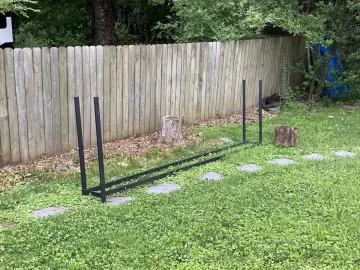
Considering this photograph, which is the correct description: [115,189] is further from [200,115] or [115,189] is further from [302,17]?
[302,17]

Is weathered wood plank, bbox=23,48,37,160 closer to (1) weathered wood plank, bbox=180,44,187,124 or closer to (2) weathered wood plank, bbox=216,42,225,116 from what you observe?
(1) weathered wood plank, bbox=180,44,187,124

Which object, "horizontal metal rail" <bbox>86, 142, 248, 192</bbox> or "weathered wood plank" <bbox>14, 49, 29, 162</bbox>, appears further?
"weathered wood plank" <bbox>14, 49, 29, 162</bbox>

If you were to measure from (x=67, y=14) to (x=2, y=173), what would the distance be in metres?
8.73

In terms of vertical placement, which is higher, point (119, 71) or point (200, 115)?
point (119, 71)

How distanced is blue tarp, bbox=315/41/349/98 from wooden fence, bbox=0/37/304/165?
1497mm

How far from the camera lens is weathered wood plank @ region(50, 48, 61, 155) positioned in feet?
18.1

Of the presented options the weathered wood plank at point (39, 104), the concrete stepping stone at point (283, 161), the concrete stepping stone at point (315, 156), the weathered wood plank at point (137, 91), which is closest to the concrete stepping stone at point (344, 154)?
the concrete stepping stone at point (315, 156)

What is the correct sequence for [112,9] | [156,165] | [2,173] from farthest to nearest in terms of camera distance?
1. [112,9]
2. [156,165]
3. [2,173]

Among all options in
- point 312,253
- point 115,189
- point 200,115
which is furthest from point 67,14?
point 312,253

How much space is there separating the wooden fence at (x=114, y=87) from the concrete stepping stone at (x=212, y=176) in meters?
1.96

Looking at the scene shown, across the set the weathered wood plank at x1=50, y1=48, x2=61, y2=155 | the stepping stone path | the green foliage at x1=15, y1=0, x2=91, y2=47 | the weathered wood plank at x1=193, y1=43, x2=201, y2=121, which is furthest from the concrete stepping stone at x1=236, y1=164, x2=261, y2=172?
the green foliage at x1=15, y1=0, x2=91, y2=47

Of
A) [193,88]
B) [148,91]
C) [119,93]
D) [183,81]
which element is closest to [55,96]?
[119,93]

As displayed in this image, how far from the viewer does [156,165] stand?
18.0ft

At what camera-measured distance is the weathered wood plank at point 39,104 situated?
210 inches
